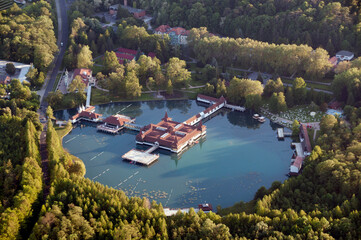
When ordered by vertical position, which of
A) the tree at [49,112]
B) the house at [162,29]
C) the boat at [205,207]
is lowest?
the boat at [205,207]

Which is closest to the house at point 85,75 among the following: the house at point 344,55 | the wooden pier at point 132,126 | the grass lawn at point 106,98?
the grass lawn at point 106,98

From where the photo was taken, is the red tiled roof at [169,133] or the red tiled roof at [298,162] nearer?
the red tiled roof at [298,162]

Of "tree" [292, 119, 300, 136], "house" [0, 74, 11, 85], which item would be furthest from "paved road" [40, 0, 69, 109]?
"tree" [292, 119, 300, 136]

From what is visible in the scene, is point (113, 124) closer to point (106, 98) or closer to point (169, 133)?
point (169, 133)

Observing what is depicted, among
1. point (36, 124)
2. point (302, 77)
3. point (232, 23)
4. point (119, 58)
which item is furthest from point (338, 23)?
point (36, 124)

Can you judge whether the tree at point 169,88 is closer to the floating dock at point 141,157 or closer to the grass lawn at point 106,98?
the grass lawn at point 106,98

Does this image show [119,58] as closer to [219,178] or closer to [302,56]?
[302,56]

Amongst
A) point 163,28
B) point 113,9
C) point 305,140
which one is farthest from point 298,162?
point 113,9
